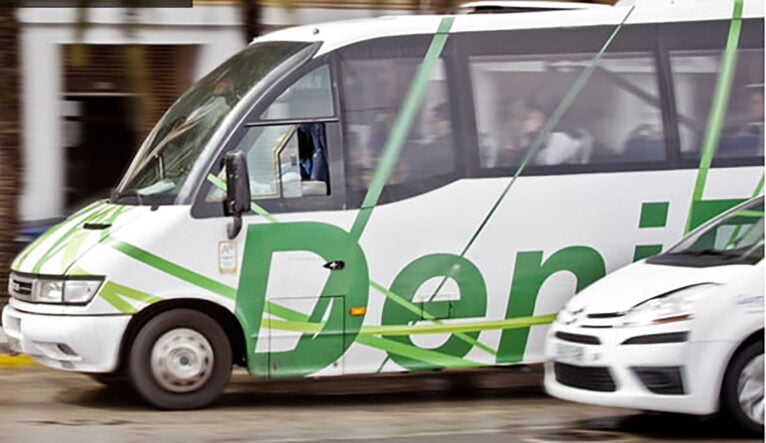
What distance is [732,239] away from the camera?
33.2ft

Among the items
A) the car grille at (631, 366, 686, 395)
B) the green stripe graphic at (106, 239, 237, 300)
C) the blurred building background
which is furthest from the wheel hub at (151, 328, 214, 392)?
the blurred building background

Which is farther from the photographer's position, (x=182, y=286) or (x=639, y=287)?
(x=182, y=286)

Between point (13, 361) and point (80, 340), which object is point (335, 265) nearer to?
point (80, 340)

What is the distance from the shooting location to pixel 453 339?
1130 centimetres

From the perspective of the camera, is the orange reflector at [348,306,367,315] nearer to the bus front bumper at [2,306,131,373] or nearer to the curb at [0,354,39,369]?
the bus front bumper at [2,306,131,373]

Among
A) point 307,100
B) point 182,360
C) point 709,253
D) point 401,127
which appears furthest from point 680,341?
point 182,360

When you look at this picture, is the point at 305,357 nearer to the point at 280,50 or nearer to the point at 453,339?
the point at 453,339

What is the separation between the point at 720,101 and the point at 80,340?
15.7ft

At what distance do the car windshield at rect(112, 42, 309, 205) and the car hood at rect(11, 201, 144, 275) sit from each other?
0.16 metres

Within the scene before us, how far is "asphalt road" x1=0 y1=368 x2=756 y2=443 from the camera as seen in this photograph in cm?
977

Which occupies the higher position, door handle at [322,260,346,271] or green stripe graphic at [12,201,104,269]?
green stripe graphic at [12,201,104,269]

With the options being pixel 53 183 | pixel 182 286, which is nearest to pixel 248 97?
pixel 182 286

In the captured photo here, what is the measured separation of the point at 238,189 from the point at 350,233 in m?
0.86

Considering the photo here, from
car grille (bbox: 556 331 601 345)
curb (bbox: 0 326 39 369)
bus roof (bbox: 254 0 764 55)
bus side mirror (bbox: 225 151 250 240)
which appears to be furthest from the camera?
curb (bbox: 0 326 39 369)
